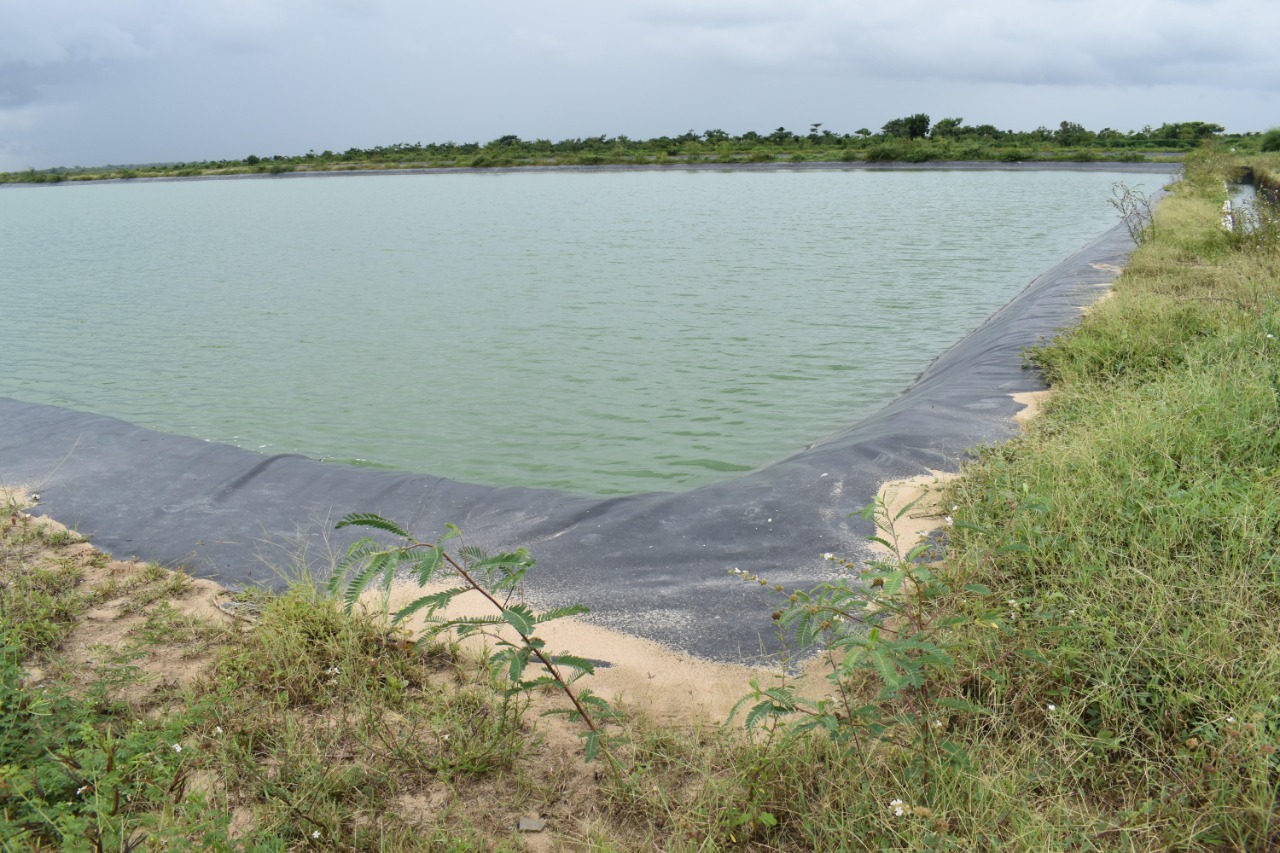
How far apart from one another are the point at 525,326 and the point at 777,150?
39.1 m

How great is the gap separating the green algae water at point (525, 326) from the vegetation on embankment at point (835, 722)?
7.56 ft

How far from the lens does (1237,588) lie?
2525mm

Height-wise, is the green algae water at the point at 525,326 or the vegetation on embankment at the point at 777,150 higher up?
the vegetation on embankment at the point at 777,150

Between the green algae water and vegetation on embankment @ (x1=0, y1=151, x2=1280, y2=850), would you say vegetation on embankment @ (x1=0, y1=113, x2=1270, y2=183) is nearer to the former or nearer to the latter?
the green algae water

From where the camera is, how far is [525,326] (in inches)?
355

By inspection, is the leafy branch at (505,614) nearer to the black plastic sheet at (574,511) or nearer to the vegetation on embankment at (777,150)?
the black plastic sheet at (574,511)

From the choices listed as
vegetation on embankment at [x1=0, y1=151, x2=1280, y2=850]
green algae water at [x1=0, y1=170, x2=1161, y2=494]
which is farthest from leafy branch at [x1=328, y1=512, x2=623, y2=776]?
green algae water at [x1=0, y1=170, x2=1161, y2=494]

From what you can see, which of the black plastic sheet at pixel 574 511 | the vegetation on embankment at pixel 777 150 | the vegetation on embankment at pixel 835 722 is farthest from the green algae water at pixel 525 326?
the vegetation on embankment at pixel 777 150

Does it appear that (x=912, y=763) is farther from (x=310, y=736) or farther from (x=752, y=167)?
(x=752, y=167)

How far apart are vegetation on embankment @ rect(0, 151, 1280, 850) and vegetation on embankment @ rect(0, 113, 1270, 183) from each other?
117 ft

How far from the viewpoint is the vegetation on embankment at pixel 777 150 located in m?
37.1

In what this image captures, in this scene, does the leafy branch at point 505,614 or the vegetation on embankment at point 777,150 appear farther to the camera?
the vegetation on embankment at point 777,150

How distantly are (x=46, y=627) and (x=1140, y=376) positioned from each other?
539 cm

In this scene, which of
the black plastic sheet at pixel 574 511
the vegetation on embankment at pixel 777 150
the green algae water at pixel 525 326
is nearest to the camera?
the black plastic sheet at pixel 574 511
